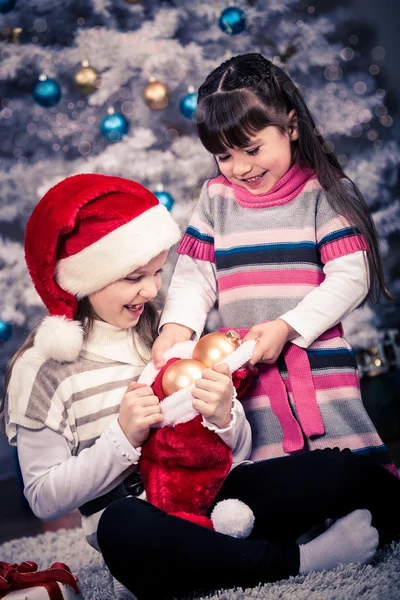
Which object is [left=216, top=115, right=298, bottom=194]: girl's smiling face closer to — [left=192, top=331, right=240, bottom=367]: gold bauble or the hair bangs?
the hair bangs

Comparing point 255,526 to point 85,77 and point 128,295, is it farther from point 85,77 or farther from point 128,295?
point 85,77

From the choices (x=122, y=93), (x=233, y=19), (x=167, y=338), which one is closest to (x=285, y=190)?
(x=167, y=338)

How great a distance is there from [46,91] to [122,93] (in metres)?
0.34

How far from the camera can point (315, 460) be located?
42.7 inches

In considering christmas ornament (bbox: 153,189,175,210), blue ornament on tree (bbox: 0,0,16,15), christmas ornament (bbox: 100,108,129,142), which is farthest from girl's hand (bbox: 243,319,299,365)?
blue ornament on tree (bbox: 0,0,16,15)

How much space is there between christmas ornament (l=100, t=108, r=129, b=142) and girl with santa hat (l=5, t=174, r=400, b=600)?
45.8 inches

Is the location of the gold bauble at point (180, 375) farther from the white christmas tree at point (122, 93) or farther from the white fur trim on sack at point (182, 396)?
the white christmas tree at point (122, 93)

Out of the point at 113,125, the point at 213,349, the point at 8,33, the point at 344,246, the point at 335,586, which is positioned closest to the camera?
the point at 335,586

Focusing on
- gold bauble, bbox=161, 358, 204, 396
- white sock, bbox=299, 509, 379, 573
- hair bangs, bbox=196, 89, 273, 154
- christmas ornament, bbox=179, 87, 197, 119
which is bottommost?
white sock, bbox=299, 509, 379, 573

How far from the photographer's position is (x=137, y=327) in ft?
4.12

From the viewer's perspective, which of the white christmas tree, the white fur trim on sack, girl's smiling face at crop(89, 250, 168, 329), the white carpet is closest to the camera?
the white carpet

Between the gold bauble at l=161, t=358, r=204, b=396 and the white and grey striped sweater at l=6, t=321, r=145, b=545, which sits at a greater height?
the gold bauble at l=161, t=358, r=204, b=396

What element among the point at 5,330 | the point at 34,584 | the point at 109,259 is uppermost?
the point at 109,259

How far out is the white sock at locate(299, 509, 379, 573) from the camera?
1039 millimetres
